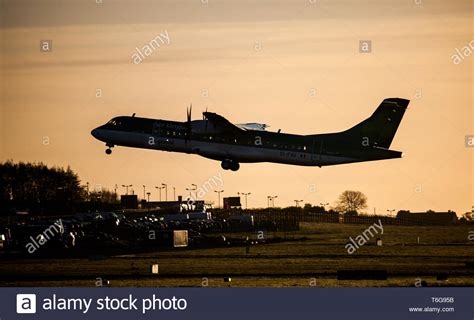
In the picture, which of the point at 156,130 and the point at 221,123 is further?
the point at 221,123

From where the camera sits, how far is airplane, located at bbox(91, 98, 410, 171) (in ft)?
368

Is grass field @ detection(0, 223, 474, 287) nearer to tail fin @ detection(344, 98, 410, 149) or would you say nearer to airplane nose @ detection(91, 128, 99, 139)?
tail fin @ detection(344, 98, 410, 149)

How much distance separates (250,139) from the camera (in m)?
115

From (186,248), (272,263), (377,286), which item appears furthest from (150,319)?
(186,248)

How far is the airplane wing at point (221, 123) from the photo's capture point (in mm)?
115975

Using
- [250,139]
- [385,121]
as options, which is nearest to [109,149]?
[250,139]

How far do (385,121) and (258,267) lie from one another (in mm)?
31240

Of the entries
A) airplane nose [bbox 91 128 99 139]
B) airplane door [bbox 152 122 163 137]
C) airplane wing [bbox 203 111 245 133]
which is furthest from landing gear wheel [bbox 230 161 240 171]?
airplane nose [bbox 91 128 99 139]

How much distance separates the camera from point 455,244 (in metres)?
126

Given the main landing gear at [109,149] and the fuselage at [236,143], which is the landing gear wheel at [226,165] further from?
the main landing gear at [109,149]

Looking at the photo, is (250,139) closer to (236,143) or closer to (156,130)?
(236,143)

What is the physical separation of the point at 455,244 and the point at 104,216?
60613 mm

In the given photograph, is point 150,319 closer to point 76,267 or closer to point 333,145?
point 76,267

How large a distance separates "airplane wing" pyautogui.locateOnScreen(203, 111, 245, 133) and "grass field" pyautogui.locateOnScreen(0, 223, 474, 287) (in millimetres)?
11901
